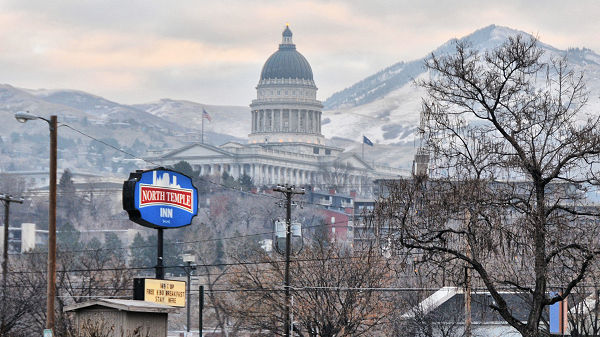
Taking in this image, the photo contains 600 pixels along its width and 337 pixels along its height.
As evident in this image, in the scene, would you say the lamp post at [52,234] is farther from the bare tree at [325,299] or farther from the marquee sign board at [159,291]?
the bare tree at [325,299]

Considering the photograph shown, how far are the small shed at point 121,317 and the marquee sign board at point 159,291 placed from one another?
338cm

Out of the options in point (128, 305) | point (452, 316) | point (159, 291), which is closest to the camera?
point (128, 305)

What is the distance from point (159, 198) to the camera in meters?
50.7

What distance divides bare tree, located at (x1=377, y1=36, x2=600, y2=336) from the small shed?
23.3ft

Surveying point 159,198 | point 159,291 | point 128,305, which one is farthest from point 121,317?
point 159,198

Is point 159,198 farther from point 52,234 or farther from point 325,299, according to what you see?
point 325,299

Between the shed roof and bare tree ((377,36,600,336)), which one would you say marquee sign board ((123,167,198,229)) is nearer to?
the shed roof

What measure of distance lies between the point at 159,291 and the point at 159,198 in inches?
180

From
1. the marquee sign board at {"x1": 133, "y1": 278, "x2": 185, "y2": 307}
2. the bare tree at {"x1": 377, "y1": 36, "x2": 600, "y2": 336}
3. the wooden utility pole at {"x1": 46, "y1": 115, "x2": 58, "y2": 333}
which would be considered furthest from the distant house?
the wooden utility pole at {"x1": 46, "y1": 115, "x2": 58, "y2": 333}

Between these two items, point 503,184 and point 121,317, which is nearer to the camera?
point 121,317

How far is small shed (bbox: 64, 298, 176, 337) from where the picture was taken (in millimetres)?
41219

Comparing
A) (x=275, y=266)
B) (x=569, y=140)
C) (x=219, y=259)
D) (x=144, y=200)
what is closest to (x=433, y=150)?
(x=569, y=140)

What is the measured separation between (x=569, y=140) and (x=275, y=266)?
156ft

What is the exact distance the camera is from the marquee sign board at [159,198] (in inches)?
1953
